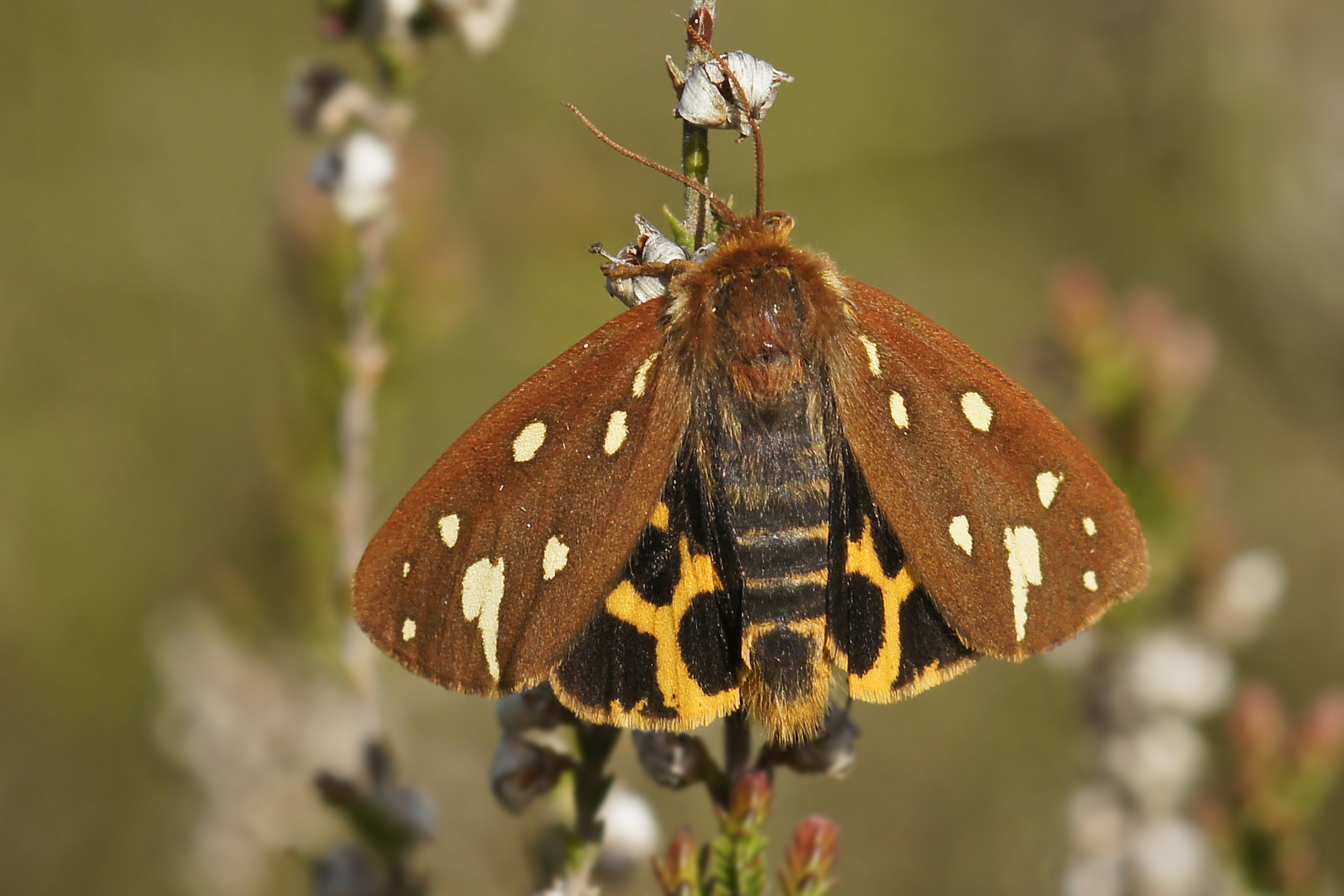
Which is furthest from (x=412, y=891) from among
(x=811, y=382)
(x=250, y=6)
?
(x=250, y=6)

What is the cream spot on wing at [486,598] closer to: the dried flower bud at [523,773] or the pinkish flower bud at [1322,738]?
the dried flower bud at [523,773]

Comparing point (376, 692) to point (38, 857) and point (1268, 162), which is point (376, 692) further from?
point (1268, 162)

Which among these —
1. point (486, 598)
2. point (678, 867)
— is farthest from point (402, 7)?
point (678, 867)

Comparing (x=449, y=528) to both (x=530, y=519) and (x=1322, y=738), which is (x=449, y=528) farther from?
(x=1322, y=738)

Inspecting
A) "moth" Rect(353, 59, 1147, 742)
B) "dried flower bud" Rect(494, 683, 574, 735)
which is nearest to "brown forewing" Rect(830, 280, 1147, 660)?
"moth" Rect(353, 59, 1147, 742)

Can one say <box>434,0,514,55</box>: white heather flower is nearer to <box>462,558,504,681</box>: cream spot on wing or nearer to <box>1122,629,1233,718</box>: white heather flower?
<box>462,558,504,681</box>: cream spot on wing

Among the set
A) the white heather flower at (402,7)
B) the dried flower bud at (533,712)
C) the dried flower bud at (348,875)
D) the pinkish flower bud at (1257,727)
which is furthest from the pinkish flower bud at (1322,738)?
the white heather flower at (402,7)
